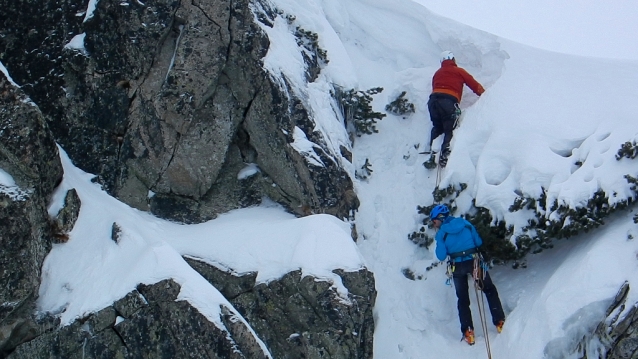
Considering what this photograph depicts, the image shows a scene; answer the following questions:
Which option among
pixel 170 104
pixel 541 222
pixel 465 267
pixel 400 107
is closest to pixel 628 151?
pixel 541 222

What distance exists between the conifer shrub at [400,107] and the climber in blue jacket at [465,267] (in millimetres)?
4384

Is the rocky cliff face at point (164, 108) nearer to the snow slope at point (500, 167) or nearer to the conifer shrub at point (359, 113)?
the snow slope at point (500, 167)

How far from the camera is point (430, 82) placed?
14750mm

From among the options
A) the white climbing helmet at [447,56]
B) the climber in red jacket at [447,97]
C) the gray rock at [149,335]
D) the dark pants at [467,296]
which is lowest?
the gray rock at [149,335]

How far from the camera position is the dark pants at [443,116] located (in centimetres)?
1312

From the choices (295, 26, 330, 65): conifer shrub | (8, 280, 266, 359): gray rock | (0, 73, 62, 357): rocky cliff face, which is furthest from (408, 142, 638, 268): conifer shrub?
(0, 73, 62, 357): rocky cliff face

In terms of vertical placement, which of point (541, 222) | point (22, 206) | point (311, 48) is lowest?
point (22, 206)

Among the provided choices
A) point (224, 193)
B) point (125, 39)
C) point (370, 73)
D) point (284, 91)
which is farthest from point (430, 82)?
point (125, 39)

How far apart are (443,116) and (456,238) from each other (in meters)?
3.62

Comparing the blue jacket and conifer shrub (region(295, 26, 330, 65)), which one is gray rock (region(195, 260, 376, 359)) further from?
conifer shrub (region(295, 26, 330, 65))

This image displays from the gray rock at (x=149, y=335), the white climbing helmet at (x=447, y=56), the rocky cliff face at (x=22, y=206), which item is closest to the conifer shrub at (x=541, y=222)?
the white climbing helmet at (x=447, y=56)

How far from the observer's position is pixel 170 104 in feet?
38.2

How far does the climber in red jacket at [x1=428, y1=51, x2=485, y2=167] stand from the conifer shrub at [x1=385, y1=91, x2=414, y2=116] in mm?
839

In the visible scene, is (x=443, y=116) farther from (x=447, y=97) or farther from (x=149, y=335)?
(x=149, y=335)
